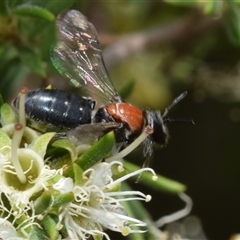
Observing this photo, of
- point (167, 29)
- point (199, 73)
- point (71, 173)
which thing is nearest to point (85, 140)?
point (71, 173)

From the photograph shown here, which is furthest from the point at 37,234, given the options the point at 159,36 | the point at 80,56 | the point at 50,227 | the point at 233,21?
the point at 159,36

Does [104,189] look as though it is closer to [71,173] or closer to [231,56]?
[71,173]

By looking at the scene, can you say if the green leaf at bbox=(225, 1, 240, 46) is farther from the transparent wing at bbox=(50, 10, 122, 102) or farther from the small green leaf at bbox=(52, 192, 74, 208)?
the small green leaf at bbox=(52, 192, 74, 208)

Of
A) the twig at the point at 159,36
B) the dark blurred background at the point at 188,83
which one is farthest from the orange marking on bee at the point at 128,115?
the twig at the point at 159,36

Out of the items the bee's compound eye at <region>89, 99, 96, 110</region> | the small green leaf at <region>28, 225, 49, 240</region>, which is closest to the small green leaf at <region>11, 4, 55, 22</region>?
the bee's compound eye at <region>89, 99, 96, 110</region>

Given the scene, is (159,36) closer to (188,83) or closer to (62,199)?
(188,83)

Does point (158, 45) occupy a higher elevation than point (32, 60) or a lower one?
lower

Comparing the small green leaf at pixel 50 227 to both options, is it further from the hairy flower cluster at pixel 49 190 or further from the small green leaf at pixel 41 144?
the small green leaf at pixel 41 144
